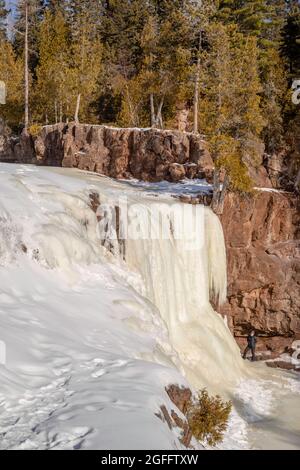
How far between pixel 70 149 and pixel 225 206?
9.73 metres

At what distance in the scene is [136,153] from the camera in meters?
24.5

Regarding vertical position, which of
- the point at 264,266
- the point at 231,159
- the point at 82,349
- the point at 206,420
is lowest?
the point at 264,266

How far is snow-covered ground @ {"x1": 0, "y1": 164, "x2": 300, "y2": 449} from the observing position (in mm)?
4754

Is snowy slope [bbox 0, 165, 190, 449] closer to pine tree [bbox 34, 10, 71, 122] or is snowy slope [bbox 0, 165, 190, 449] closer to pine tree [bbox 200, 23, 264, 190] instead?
pine tree [bbox 200, 23, 264, 190]

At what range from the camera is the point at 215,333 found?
1727 cm

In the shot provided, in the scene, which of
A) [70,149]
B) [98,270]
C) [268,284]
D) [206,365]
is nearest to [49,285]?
[98,270]

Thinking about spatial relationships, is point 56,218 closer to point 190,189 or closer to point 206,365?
point 206,365

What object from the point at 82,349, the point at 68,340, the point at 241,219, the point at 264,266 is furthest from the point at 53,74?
the point at 82,349

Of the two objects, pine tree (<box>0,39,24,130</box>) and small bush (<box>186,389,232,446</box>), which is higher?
pine tree (<box>0,39,24,130</box>)

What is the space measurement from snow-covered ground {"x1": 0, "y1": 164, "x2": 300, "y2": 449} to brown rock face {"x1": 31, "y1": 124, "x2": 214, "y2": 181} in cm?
748

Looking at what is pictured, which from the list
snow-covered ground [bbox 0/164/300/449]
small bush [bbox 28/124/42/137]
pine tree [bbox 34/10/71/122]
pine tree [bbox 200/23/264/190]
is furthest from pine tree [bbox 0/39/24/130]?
snow-covered ground [bbox 0/164/300/449]

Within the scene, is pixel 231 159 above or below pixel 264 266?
above

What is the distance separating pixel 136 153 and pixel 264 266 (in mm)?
8871

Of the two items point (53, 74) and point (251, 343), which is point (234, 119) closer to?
point (251, 343)
